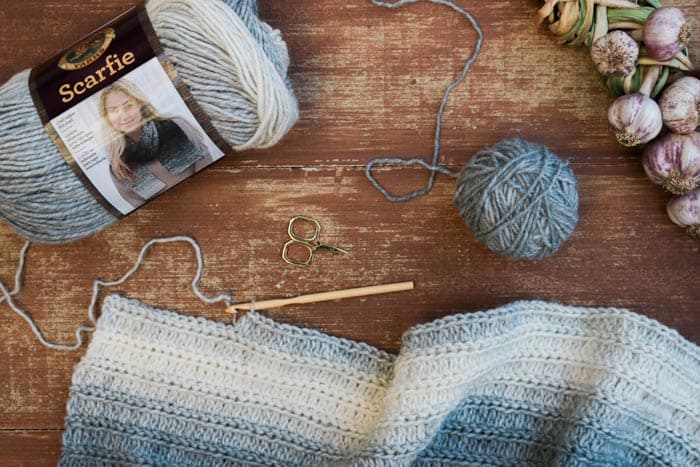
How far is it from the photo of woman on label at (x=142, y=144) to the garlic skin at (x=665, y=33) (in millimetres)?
566

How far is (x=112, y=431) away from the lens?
34.1 inches

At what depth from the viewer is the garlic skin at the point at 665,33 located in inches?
31.4

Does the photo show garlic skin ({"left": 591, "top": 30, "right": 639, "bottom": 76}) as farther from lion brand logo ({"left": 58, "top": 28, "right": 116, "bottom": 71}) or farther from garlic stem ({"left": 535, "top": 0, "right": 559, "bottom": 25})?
lion brand logo ({"left": 58, "top": 28, "right": 116, "bottom": 71})

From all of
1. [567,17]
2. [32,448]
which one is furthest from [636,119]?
[32,448]

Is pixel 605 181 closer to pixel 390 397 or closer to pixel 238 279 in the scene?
pixel 390 397

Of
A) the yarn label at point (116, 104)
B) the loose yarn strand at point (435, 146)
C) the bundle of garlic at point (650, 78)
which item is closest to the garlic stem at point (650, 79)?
the bundle of garlic at point (650, 78)

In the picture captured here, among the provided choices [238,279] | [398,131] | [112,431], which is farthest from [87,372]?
[398,131]

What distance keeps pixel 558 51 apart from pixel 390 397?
1.69ft

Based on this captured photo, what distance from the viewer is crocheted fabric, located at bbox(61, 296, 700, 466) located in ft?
2.80

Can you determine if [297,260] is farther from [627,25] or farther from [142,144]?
[627,25]

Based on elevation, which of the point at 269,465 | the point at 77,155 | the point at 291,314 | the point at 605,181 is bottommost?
the point at 269,465

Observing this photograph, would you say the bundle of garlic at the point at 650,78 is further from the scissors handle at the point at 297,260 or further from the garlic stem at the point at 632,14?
the scissors handle at the point at 297,260

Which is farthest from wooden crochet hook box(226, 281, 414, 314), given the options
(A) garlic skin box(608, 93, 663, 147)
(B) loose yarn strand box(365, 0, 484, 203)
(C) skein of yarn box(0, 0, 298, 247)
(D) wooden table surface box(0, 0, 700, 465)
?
(A) garlic skin box(608, 93, 663, 147)

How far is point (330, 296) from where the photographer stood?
886 millimetres
